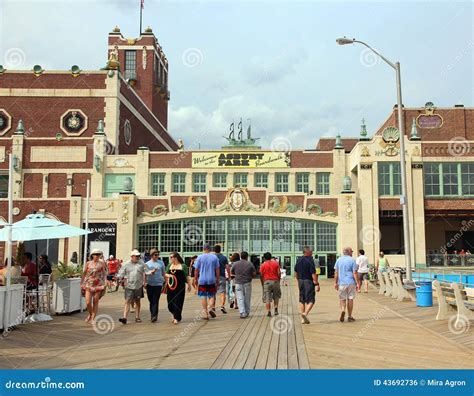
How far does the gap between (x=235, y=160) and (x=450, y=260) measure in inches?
636

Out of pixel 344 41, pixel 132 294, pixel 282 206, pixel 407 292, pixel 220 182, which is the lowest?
pixel 407 292

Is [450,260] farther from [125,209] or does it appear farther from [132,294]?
[132,294]

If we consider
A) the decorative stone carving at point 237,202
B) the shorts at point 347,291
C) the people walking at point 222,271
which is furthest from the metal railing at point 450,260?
the shorts at point 347,291

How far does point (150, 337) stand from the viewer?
36.3 feet

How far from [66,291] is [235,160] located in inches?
1004

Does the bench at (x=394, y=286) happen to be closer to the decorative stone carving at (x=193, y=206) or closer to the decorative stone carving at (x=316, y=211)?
the decorative stone carving at (x=316, y=211)

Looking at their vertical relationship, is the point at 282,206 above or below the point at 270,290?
above

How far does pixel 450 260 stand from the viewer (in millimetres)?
33375

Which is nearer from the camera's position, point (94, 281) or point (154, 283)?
point (94, 281)

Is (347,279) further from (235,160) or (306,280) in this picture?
(235,160)

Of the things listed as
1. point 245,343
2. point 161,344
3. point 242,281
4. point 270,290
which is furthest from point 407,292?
point 161,344

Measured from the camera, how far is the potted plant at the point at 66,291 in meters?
15.5

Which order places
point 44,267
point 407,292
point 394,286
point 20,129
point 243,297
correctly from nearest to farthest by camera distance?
point 243,297, point 44,267, point 407,292, point 394,286, point 20,129

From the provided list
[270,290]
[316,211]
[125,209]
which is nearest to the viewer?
[270,290]
